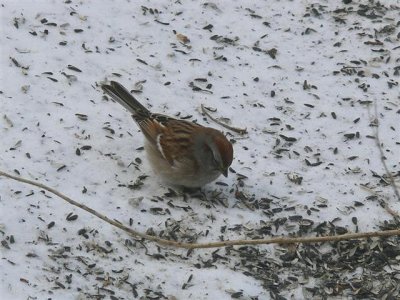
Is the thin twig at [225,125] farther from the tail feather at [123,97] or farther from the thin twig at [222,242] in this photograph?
the thin twig at [222,242]

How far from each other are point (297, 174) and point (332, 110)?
3.02 ft

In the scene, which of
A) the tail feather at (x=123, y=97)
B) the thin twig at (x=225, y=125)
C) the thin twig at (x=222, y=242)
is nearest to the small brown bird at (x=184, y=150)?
the tail feather at (x=123, y=97)

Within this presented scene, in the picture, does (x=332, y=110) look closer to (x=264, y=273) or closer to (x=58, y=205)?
(x=264, y=273)

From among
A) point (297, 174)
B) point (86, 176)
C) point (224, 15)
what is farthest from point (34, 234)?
point (224, 15)

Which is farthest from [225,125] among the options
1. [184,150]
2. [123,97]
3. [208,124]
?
[123,97]

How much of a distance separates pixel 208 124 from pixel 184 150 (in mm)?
687

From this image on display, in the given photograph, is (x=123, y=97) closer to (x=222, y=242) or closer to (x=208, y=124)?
(x=208, y=124)

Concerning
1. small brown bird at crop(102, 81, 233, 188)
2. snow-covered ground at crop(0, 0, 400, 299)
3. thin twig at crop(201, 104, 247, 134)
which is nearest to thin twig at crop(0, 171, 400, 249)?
snow-covered ground at crop(0, 0, 400, 299)

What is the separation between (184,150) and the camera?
19.3 feet

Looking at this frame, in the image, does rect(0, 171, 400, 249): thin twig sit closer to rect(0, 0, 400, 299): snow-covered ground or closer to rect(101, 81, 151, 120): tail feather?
rect(0, 0, 400, 299): snow-covered ground

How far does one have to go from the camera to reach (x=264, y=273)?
16.7ft

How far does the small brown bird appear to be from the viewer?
5715 millimetres

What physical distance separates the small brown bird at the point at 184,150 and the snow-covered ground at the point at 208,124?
0.48 feet

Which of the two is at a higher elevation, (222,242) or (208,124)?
(222,242)
